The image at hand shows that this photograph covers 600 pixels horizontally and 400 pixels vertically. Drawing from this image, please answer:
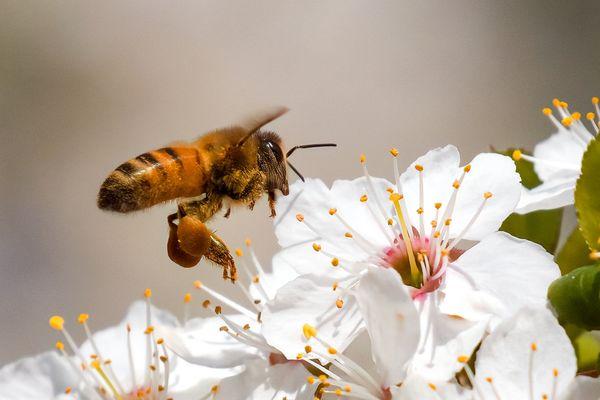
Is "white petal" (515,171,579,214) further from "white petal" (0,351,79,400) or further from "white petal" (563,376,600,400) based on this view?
"white petal" (0,351,79,400)

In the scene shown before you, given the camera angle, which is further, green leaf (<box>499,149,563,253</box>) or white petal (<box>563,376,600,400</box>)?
green leaf (<box>499,149,563,253</box>)

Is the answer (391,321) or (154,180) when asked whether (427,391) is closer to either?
(391,321)

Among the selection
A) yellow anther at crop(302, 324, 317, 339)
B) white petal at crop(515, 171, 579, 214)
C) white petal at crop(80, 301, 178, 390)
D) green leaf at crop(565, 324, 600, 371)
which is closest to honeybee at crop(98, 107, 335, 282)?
white petal at crop(80, 301, 178, 390)

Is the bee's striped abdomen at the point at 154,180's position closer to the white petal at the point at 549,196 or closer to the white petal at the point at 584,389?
the white petal at the point at 549,196

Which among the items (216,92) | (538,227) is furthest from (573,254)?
(216,92)

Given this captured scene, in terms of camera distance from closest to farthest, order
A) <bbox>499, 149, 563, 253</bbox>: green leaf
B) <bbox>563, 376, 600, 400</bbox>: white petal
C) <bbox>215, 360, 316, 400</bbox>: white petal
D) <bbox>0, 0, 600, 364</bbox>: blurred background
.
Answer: <bbox>563, 376, 600, 400</bbox>: white petal, <bbox>215, 360, 316, 400</bbox>: white petal, <bbox>499, 149, 563, 253</bbox>: green leaf, <bbox>0, 0, 600, 364</bbox>: blurred background
